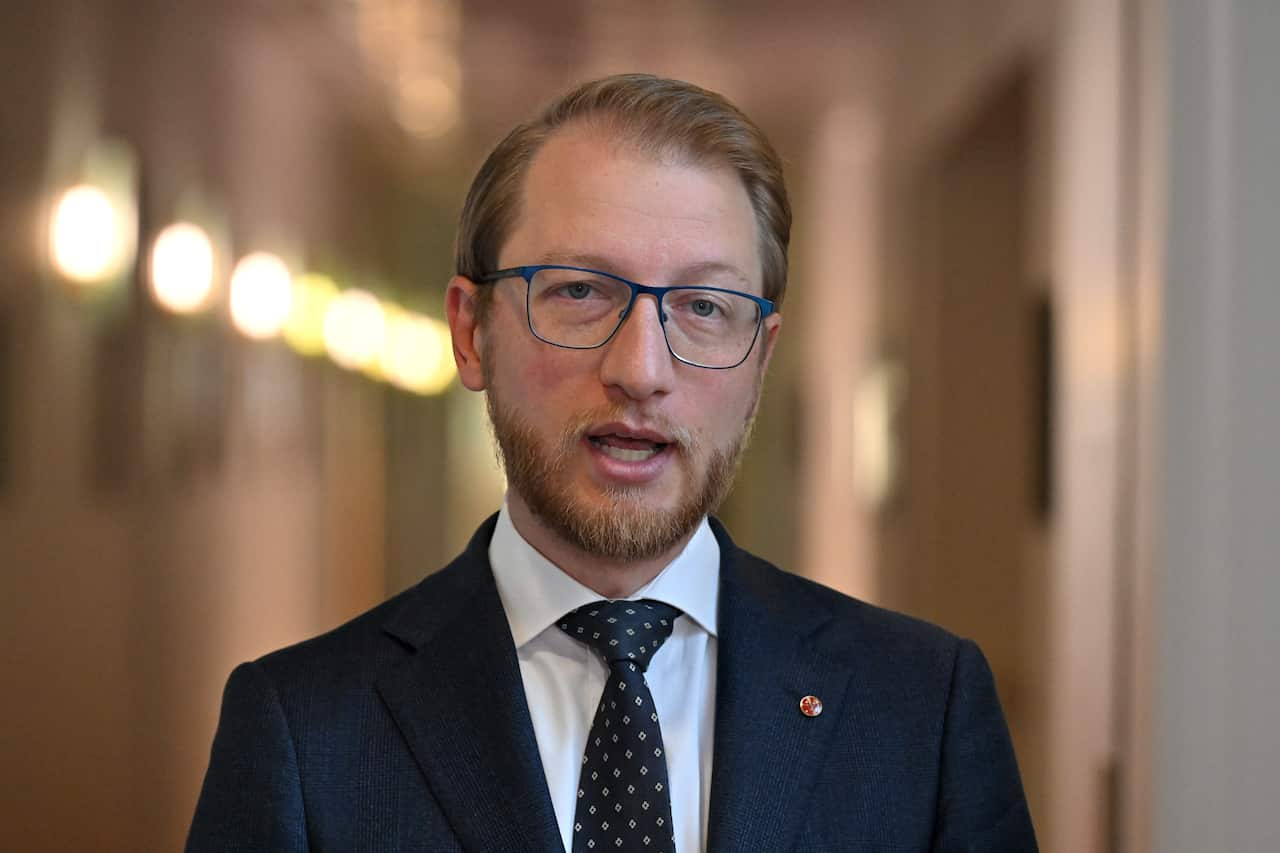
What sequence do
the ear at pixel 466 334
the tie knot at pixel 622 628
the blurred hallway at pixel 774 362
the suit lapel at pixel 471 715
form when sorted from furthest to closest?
the blurred hallway at pixel 774 362 → the ear at pixel 466 334 → the tie knot at pixel 622 628 → the suit lapel at pixel 471 715

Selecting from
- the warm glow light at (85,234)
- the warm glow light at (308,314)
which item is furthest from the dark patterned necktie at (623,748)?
the warm glow light at (85,234)

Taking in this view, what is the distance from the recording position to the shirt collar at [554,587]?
5.37ft

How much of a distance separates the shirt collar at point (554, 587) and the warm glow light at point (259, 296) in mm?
1042

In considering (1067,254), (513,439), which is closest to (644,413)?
(513,439)

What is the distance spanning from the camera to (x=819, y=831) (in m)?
1.57

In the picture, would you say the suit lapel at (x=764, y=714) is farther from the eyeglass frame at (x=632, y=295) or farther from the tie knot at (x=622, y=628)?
the eyeglass frame at (x=632, y=295)

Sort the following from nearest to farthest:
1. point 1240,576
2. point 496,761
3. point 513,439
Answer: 1. point 496,761
2. point 513,439
3. point 1240,576

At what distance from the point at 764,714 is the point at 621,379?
0.44 m

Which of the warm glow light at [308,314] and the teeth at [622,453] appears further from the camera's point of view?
the warm glow light at [308,314]

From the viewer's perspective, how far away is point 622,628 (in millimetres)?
1604

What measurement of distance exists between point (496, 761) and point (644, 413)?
1.43 feet

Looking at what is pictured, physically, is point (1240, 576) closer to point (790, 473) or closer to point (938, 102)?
point (790, 473)

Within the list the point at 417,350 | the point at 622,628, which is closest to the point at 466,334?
the point at 622,628

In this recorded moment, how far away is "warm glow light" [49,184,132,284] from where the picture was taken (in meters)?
2.52
